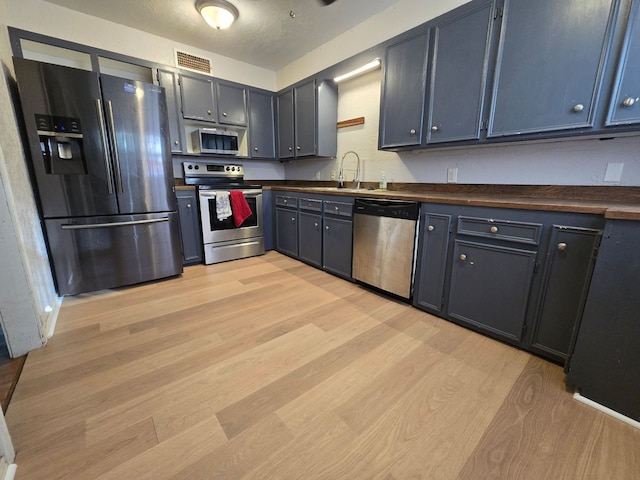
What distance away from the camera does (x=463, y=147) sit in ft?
7.16

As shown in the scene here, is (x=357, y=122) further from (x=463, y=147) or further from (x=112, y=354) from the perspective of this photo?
(x=112, y=354)

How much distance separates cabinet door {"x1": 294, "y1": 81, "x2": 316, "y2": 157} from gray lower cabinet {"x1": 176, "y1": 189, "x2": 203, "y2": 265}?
144 cm

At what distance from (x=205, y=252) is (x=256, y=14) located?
250 centimetres

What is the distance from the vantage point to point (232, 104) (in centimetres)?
348

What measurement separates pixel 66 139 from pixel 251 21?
2012 mm

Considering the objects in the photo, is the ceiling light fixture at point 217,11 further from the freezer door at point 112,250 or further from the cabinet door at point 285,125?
the freezer door at point 112,250

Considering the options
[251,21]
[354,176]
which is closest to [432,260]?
[354,176]

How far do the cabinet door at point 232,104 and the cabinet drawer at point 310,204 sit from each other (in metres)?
1.48

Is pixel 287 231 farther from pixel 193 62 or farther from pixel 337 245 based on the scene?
pixel 193 62

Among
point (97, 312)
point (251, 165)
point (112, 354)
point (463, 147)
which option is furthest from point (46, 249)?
point (463, 147)

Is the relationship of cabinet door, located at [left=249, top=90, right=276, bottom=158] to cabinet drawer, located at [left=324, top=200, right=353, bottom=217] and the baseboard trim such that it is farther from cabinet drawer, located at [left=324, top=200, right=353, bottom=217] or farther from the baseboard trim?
the baseboard trim

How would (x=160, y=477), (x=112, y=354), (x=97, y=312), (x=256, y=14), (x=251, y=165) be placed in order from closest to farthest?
(x=160, y=477) < (x=112, y=354) < (x=97, y=312) < (x=256, y=14) < (x=251, y=165)

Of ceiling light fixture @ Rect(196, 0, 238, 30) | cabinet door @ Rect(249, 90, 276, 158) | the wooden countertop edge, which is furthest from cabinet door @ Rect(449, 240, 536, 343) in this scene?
cabinet door @ Rect(249, 90, 276, 158)

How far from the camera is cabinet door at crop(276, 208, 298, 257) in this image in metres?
3.30
